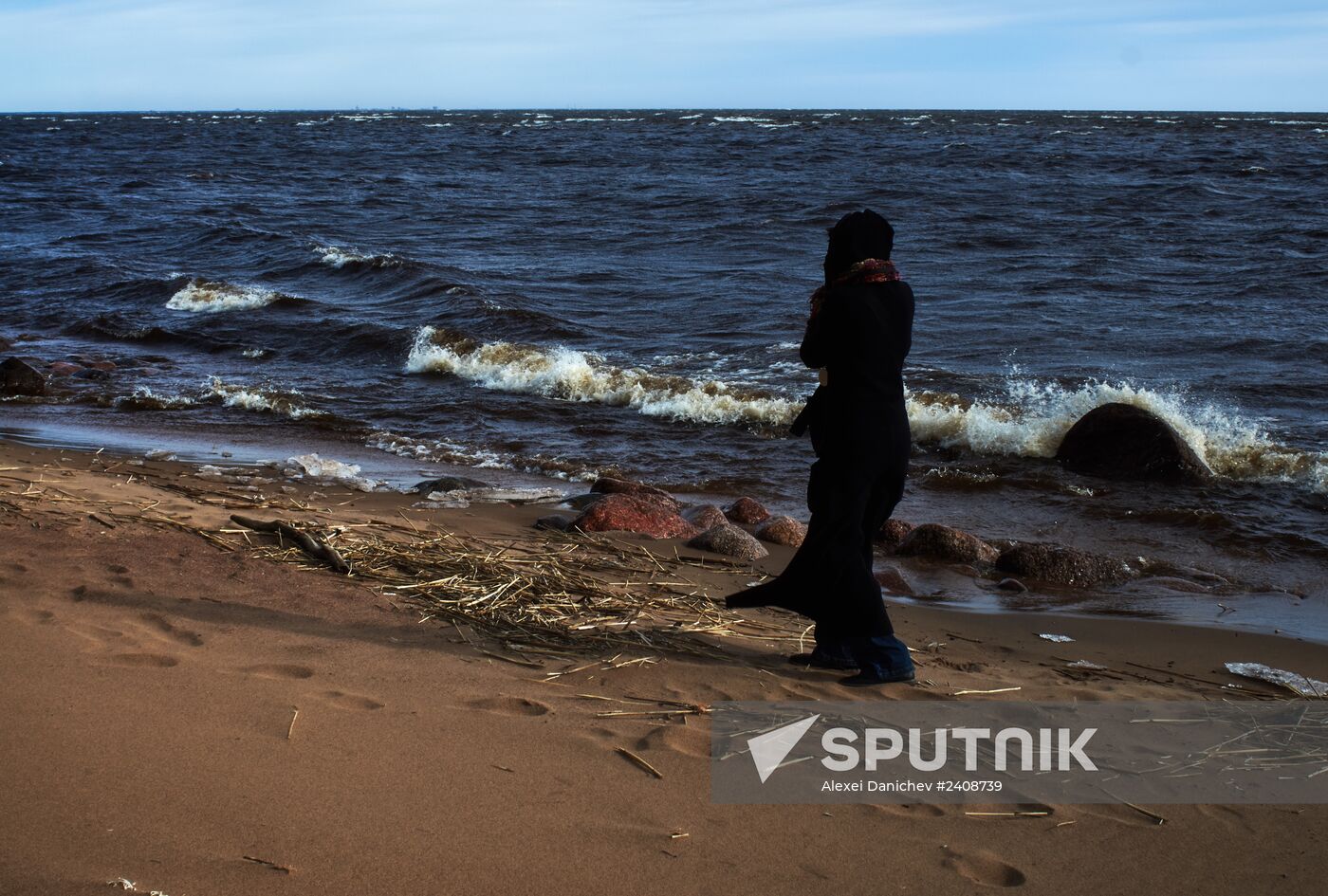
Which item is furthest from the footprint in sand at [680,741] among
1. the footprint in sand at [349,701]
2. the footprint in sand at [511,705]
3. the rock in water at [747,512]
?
the rock in water at [747,512]

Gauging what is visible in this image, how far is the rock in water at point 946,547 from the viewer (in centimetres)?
625

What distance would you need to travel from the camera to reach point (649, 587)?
4953 mm

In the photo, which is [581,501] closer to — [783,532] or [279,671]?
[783,532]

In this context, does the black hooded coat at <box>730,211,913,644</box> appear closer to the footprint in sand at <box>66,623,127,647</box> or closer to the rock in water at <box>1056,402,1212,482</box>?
the footprint in sand at <box>66,623,127,647</box>

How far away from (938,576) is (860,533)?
2165mm

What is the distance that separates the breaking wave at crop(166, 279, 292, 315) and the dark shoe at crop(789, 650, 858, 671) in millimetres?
13105

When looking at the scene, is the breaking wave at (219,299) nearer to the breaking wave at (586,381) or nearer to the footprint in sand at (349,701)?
the breaking wave at (586,381)

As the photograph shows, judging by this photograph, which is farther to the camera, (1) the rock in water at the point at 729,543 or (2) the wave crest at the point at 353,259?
(2) the wave crest at the point at 353,259

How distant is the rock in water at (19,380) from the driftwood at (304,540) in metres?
6.50

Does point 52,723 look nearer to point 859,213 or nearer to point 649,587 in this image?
point 649,587

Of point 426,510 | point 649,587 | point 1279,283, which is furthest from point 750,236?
point 649,587

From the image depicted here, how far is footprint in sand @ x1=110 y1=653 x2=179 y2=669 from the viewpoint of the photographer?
3691mm

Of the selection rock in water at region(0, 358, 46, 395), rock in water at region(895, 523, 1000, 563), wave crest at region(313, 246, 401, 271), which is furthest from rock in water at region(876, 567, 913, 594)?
wave crest at region(313, 246, 401, 271)

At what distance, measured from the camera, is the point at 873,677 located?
157 inches
